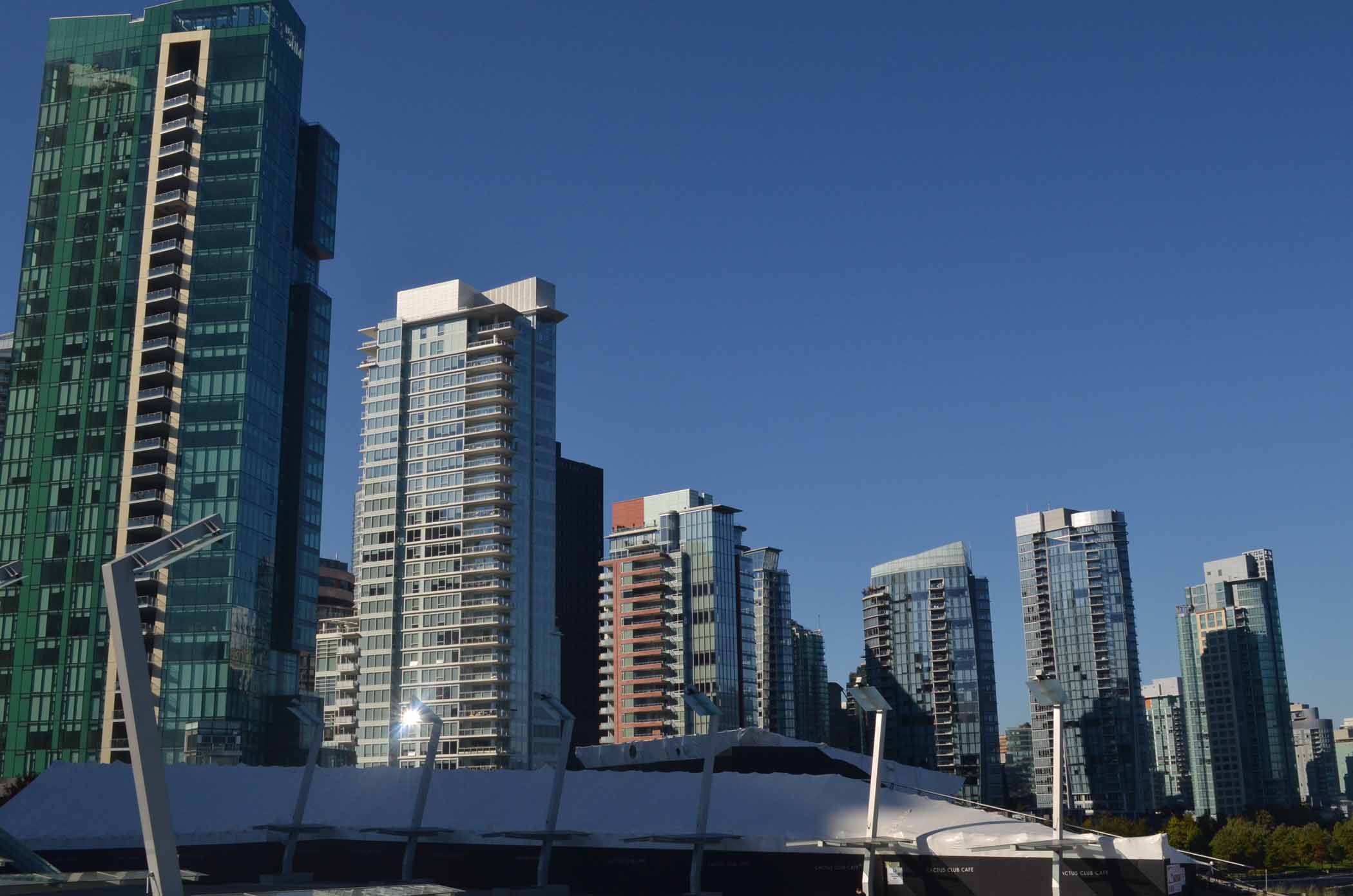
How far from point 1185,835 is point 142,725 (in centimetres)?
14529

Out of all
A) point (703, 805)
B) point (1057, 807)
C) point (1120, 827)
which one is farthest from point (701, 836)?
point (1120, 827)

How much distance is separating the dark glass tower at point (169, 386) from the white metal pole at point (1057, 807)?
86.5 m

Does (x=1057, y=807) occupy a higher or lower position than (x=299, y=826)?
higher

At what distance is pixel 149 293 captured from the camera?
400 ft

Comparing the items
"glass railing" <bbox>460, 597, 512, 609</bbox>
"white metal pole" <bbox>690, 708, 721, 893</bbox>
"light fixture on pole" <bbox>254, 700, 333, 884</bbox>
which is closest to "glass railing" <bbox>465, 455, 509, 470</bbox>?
"glass railing" <bbox>460, 597, 512, 609</bbox>

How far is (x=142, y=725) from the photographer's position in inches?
864

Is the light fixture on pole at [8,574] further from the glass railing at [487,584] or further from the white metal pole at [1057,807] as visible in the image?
the glass railing at [487,584]

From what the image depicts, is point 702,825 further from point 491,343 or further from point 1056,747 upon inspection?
point 491,343

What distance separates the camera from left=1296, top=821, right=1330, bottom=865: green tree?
13262 cm

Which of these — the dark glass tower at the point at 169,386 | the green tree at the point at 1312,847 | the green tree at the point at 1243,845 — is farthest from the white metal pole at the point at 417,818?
the green tree at the point at 1312,847

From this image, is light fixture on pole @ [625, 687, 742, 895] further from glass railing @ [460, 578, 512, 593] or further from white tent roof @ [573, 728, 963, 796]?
glass railing @ [460, 578, 512, 593]

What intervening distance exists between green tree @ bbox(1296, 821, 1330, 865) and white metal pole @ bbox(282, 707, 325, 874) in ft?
376

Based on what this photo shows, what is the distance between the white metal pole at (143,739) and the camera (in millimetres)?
21312

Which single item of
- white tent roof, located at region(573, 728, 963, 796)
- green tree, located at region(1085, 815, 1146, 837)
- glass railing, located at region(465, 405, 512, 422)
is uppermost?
glass railing, located at region(465, 405, 512, 422)
